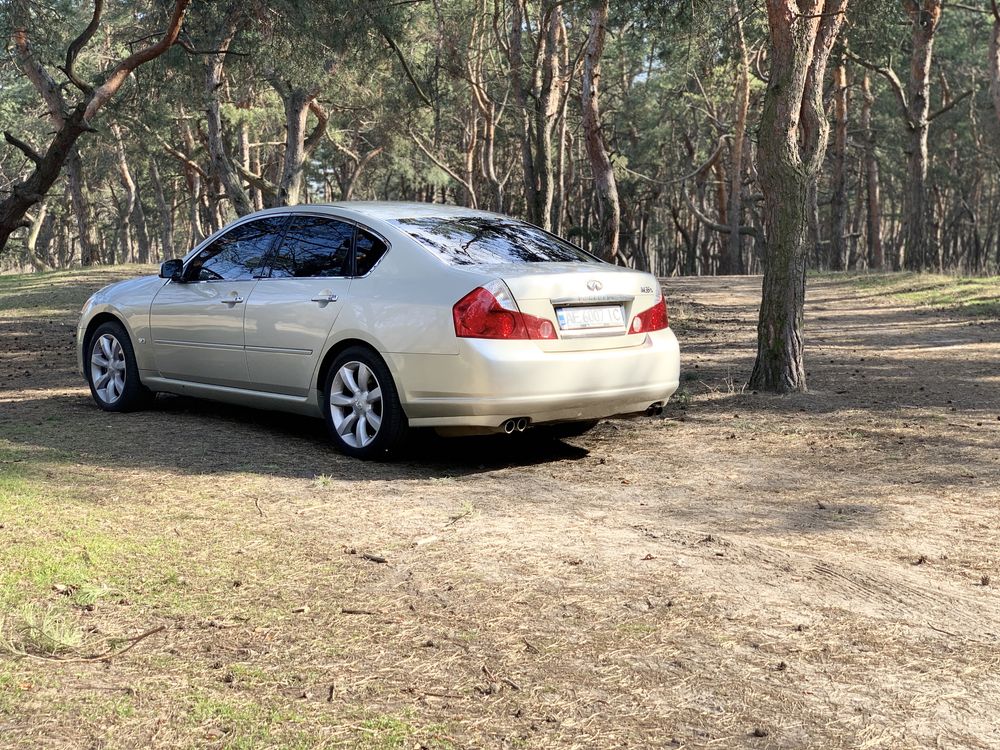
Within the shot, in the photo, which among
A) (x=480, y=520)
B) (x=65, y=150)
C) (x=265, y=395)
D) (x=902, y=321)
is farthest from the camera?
(x=902, y=321)

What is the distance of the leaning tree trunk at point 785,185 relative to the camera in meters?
8.95

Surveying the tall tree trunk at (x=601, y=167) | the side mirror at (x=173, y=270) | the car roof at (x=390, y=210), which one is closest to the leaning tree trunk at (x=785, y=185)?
the car roof at (x=390, y=210)

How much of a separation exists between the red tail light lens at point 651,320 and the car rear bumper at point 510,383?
17 cm

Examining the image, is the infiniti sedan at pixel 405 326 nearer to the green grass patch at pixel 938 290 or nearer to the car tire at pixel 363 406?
the car tire at pixel 363 406

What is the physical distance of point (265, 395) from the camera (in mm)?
7523

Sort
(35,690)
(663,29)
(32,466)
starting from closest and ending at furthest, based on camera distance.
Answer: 1. (35,690)
2. (32,466)
3. (663,29)

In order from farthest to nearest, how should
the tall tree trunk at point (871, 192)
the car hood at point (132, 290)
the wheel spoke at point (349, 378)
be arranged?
the tall tree trunk at point (871, 192), the car hood at point (132, 290), the wheel spoke at point (349, 378)

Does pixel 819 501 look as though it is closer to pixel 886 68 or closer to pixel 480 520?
pixel 480 520

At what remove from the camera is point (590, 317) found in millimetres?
6641

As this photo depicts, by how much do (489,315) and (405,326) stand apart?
58cm

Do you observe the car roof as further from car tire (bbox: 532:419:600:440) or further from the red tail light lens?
car tire (bbox: 532:419:600:440)

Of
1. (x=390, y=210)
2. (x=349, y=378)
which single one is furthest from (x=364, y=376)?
(x=390, y=210)

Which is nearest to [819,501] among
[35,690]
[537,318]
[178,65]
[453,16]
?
[537,318]

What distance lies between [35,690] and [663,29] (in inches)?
575
